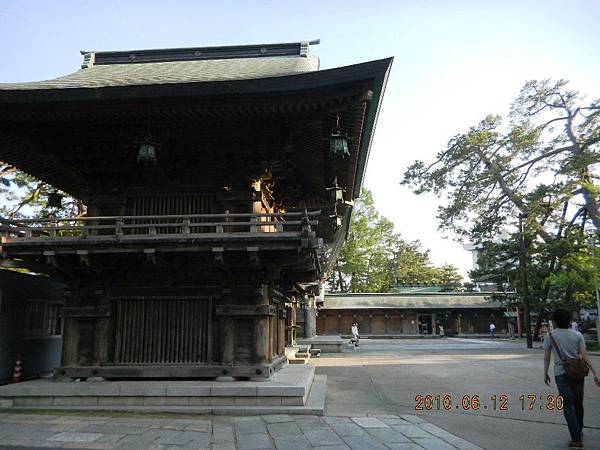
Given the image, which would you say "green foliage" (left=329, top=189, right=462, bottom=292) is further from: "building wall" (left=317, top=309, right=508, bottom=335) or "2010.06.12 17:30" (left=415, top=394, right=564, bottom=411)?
"2010.06.12 17:30" (left=415, top=394, right=564, bottom=411)

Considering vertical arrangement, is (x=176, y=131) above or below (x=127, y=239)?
above

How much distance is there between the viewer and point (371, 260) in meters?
53.0

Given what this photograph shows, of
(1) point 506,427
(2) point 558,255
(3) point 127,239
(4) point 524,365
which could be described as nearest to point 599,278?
(2) point 558,255

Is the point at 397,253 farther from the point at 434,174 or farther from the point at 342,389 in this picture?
the point at 342,389

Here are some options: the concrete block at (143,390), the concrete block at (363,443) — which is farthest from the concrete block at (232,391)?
the concrete block at (363,443)

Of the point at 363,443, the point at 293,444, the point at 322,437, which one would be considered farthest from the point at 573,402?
the point at 293,444

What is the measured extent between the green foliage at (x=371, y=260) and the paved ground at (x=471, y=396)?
31036 mm

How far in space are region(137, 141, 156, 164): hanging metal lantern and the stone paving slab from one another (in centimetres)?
552

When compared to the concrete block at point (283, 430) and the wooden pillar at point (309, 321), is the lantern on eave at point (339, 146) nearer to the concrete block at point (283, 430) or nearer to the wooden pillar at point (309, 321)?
the concrete block at point (283, 430)

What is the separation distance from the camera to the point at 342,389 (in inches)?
512

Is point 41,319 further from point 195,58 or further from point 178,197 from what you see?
point 195,58

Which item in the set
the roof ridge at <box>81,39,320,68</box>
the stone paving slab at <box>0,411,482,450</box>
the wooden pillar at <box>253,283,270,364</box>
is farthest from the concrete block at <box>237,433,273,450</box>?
the roof ridge at <box>81,39,320,68</box>

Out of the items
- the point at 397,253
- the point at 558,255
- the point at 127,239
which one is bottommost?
the point at 127,239

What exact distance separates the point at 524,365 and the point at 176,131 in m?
16.7
